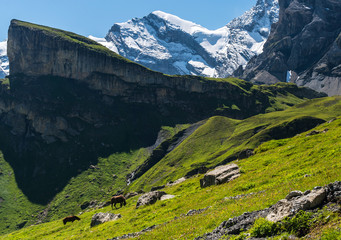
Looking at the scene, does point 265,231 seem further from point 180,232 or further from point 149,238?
point 149,238

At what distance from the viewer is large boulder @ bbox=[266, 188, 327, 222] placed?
695 inches

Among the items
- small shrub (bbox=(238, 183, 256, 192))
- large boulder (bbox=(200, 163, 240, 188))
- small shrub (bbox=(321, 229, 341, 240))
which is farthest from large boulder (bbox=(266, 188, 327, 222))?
large boulder (bbox=(200, 163, 240, 188))

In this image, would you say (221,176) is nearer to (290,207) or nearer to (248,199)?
(248,199)

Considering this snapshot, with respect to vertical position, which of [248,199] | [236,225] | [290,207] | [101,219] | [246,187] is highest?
[290,207]

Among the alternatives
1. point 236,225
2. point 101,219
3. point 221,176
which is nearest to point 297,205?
point 236,225

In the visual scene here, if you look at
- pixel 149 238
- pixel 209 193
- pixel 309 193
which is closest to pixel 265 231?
pixel 309 193

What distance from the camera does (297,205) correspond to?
17.9 metres

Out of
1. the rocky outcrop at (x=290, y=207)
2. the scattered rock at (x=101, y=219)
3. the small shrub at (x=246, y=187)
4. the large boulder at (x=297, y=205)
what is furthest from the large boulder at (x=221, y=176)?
the large boulder at (x=297, y=205)

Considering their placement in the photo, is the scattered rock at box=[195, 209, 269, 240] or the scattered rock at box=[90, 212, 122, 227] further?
the scattered rock at box=[90, 212, 122, 227]

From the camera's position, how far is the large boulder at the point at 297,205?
57.9ft

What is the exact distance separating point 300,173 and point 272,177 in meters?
4.49

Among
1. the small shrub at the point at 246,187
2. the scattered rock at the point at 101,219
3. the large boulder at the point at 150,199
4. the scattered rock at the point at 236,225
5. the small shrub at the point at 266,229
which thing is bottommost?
the scattered rock at the point at 101,219

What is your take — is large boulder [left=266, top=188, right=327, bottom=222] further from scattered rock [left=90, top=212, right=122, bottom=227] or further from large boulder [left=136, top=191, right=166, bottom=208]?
scattered rock [left=90, top=212, right=122, bottom=227]

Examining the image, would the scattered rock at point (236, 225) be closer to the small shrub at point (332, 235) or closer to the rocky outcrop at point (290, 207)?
the rocky outcrop at point (290, 207)
